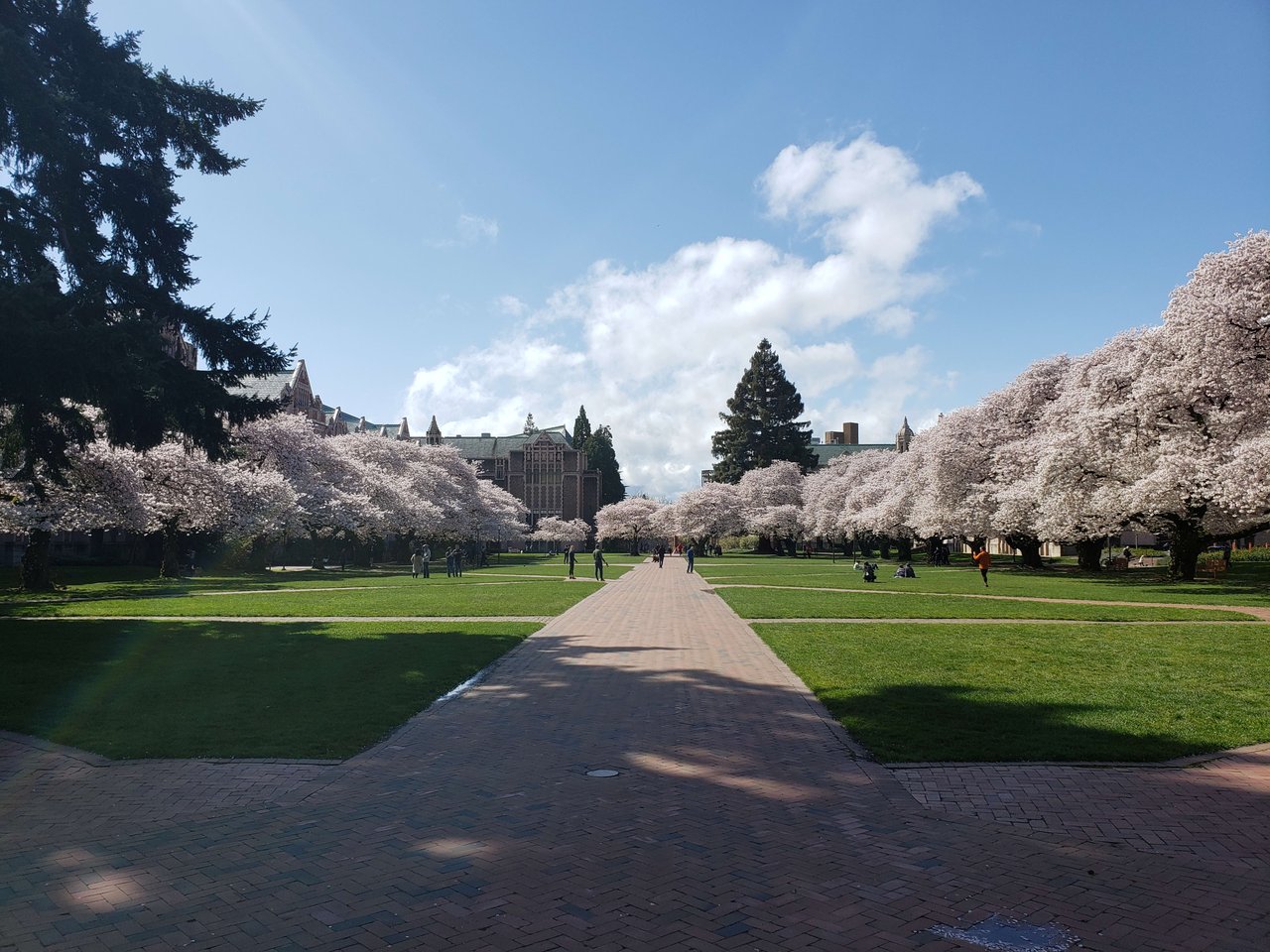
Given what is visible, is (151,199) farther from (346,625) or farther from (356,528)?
(356,528)

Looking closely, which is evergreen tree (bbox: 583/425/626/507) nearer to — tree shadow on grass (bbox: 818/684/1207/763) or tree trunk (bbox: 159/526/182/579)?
tree trunk (bbox: 159/526/182/579)

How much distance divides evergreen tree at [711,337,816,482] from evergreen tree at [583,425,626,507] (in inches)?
1136

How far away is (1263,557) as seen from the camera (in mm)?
52031

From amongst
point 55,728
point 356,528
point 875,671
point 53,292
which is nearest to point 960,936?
point 875,671

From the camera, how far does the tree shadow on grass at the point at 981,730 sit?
7266 millimetres

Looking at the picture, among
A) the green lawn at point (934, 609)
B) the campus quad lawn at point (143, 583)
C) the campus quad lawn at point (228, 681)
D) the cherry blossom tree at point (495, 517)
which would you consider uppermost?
the cherry blossom tree at point (495, 517)

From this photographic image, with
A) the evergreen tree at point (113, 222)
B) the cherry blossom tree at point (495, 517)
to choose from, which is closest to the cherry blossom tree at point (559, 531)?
the cherry blossom tree at point (495, 517)

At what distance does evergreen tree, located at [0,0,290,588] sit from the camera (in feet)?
46.2

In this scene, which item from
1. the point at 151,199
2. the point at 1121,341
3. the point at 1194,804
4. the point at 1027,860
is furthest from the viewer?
the point at 1121,341

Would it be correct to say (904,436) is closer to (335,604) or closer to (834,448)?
(834,448)

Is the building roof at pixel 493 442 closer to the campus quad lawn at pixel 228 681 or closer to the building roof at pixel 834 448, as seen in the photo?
the building roof at pixel 834 448

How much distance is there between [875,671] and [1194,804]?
5.68 meters

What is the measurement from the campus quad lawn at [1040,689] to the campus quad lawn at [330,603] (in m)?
9.21

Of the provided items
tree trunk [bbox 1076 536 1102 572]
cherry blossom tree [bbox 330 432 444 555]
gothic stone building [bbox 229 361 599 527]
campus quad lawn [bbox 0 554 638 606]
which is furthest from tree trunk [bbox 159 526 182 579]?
gothic stone building [bbox 229 361 599 527]
